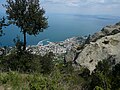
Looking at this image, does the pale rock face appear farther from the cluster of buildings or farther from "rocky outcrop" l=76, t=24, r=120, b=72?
the cluster of buildings

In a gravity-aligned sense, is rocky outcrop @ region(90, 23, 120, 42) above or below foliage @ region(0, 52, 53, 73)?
above

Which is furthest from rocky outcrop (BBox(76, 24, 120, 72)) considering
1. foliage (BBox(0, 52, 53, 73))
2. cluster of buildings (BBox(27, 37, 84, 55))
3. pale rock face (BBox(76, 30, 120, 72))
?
cluster of buildings (BBox(27, 37, 84, 55))

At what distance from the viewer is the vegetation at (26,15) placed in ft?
80.9

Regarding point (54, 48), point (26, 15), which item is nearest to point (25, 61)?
point (26, 15)

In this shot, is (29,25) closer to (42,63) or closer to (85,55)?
(42,63)

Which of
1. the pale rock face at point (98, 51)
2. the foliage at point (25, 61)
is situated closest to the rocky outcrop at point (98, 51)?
the pale rock face at point (98, 51)

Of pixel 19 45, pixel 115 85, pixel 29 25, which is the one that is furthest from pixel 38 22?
pixel 115 85

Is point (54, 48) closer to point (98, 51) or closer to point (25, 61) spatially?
point (98, 51)

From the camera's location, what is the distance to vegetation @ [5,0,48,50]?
2466 cm

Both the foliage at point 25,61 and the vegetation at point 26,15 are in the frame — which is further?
the vegetation at point 26,15

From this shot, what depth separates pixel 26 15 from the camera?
81.4 feet

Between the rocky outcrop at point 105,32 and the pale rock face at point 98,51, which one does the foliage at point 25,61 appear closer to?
the pale rock face at point 98,51

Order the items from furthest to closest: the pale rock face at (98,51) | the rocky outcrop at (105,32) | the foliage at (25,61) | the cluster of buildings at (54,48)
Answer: the cluster of buildings at (54,48) < the rocky outcrop at (105,32) < the pale rock face at (98,51) < the foliage at (25,61)

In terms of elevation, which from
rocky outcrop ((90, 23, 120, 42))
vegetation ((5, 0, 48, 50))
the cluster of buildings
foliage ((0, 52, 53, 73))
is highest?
vegetation ((5, 0, 48, 50))
